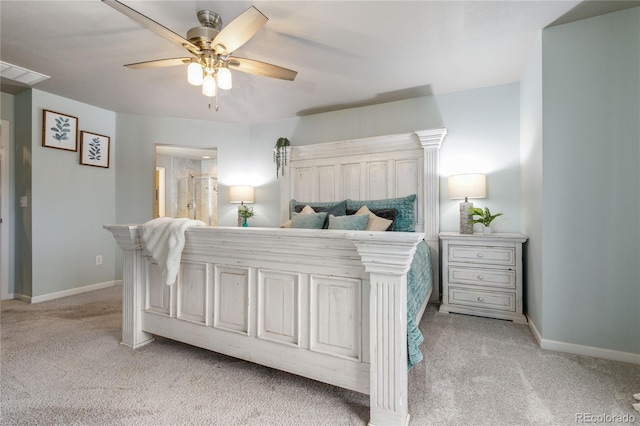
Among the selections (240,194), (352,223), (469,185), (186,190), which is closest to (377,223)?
(352,223)

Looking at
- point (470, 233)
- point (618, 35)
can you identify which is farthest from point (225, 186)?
point (618, 35)

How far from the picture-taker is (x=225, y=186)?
455 cm

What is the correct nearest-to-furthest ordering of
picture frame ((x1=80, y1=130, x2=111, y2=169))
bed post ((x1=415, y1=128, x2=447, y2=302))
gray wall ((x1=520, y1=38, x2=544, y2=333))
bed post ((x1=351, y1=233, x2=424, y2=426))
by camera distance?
bed post ((x1=351, y1=233, x2=424, y2=426)) → gray wall ((x1=520, y1=38, x2=544, y2=333)) → bed post ((x1=415, y1=128, x2=447, y2=302)) → picture frame ((x1=80, y1=130, x2=111, y2=169))

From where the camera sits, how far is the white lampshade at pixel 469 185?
2.95 m

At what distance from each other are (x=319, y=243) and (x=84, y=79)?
3228 millimetres

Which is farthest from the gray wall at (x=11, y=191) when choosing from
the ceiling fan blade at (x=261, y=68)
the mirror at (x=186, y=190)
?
the mirror at (x=186, y=190)

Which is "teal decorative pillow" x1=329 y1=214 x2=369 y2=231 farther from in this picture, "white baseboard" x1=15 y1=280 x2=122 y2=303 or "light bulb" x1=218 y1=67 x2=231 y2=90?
"white baseboard" x1=15 y1=280 x2=122 y2=303

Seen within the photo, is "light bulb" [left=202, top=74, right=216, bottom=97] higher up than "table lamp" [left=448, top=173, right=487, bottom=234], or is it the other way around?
"light bulb" [left=202, top=74, right=216, bottom=97]

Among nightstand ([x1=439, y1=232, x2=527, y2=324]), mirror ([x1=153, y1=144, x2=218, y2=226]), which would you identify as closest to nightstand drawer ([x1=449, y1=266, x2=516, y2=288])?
nightstand ([x1=439, y1=232, x2=527, y2=324])

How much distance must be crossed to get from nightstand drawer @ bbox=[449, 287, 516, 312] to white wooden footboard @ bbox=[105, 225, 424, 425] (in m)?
1.75

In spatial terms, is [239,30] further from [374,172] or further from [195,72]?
[374,172]

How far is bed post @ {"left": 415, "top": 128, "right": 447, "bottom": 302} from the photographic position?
3.23m

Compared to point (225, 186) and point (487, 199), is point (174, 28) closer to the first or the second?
point (225, 186)

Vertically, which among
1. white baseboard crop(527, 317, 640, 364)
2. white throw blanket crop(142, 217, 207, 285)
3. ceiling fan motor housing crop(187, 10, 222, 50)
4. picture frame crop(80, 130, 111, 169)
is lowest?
white baseboard crop(527, 317, 640, 364)
